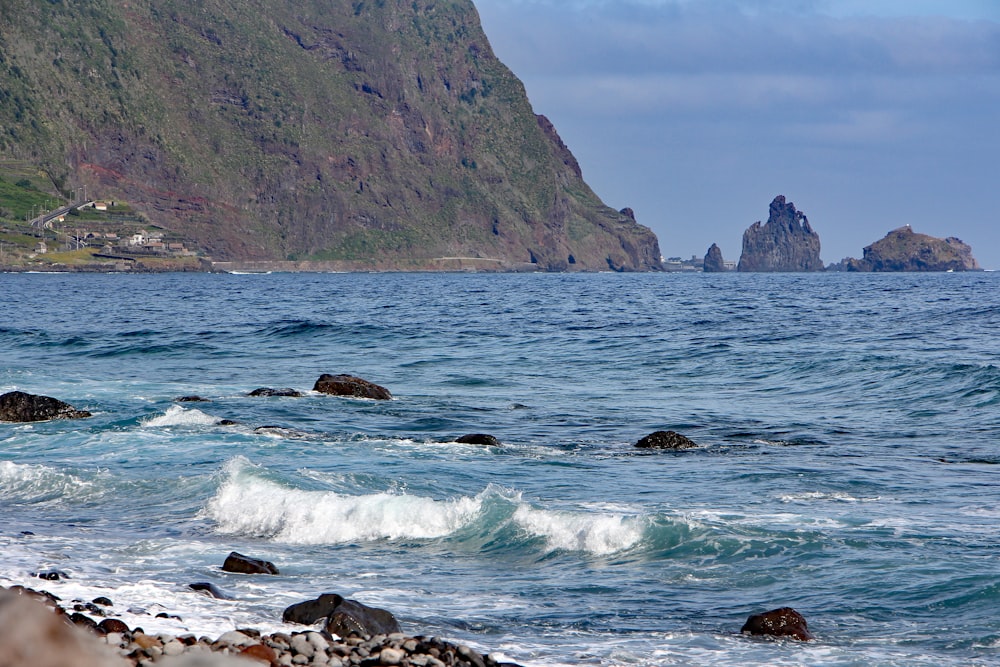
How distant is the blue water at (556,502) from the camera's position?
10.8 m

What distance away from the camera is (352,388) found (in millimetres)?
29109

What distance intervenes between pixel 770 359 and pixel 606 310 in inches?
1443

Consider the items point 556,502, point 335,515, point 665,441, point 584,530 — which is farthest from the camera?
point 665,441

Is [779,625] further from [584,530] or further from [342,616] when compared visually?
[342,616]

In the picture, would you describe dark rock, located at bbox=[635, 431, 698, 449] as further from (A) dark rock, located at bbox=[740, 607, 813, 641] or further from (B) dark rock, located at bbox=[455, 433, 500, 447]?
(A) dark rock, located at bbox=[740, 607, 813, 641]

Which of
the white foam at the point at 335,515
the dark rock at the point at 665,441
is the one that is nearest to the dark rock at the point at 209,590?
the white foam at the point at 335,515

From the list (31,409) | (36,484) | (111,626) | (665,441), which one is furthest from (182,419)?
(111,626)

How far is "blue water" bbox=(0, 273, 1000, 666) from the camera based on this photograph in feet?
35.5

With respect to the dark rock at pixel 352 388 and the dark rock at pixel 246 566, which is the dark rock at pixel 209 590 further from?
the dark rock at pixel 352 388

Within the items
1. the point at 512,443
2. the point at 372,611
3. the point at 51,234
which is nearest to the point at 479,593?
the point at 372,611

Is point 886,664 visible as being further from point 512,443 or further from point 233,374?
point 233,374

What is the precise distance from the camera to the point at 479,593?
11.9 metres

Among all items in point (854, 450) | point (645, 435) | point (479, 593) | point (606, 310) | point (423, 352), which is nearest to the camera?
point (479, 593)

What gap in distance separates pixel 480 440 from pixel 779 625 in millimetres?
11414
